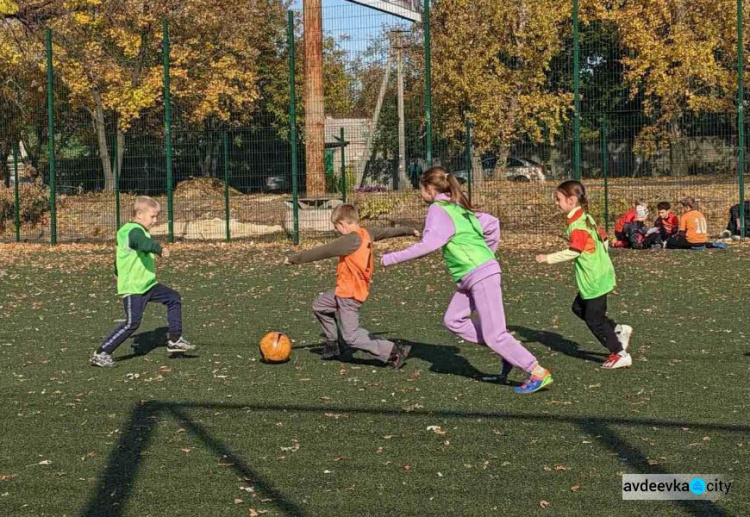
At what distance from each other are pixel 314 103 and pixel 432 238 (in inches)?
565

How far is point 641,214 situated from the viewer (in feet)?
59.0

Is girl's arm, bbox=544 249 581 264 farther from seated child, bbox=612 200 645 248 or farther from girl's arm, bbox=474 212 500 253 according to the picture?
seated child, bbox=612 200 645 248

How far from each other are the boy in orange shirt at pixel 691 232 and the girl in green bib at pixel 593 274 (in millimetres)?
10067

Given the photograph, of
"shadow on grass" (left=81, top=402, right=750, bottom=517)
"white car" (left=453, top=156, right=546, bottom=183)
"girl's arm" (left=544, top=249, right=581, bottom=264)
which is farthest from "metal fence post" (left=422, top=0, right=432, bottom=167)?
"shadow on grass" (left=81, top=402, right=750, bottom=517)

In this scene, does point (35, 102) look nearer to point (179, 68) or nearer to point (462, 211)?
point (179, 68)

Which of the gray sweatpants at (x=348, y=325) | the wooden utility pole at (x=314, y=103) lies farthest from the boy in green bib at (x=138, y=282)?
the wooden utility pole at (x=314, y=103)

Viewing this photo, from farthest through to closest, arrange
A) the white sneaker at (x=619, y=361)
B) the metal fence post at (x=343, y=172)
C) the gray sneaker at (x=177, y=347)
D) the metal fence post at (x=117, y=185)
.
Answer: the metal fence post at (x=117, y=185)
the metal fence post at (x=343, y=172)
the gray sneaker at (x=177, y=347)
the white sneaker at (x=619, y=361)

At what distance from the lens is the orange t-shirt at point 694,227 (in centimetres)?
1753

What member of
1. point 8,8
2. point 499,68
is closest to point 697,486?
point 8,8

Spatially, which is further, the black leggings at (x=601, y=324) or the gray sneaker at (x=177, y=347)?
the gray sneaker at (x=177, y=347)

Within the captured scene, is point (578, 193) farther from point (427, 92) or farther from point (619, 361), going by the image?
point (427, 92)

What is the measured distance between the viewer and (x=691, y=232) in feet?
57.9

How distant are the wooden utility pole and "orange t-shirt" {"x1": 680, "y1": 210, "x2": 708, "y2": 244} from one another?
286 inches

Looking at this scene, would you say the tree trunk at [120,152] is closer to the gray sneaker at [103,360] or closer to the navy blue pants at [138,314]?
the navy blue pants at [138,314]
